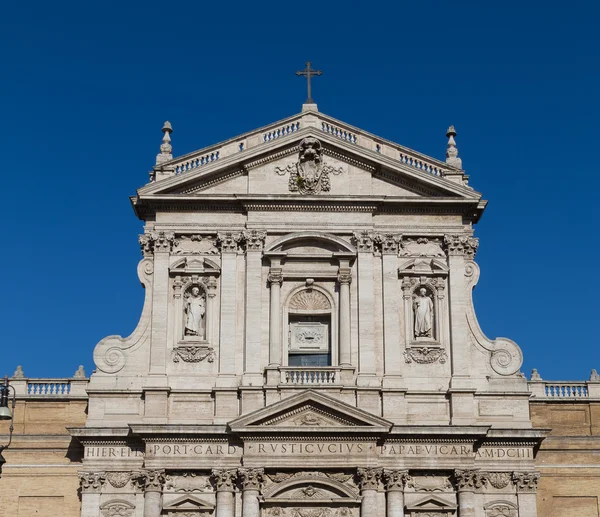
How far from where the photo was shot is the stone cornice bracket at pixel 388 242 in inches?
1272

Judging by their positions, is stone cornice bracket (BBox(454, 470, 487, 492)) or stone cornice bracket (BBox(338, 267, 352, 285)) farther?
stone cornice bracket (BBox(338, 267, 352, 285))

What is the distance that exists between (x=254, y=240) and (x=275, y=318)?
7.93ft

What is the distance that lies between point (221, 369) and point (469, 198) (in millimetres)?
8757

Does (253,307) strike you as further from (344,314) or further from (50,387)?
(50,387)

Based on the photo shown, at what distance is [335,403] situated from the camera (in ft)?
97.8

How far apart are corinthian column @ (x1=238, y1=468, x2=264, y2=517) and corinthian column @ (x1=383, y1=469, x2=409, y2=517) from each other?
341cm

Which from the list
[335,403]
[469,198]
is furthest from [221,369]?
[469,198]

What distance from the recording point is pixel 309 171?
33000 millimetres

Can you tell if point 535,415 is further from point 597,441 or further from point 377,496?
point 377,496

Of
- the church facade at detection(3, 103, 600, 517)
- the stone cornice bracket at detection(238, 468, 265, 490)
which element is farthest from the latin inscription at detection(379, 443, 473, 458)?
the stone cornice bracket at detection(238, 468, 265, 490)

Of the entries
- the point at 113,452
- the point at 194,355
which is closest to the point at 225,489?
the point at 113,452

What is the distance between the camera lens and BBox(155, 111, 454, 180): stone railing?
33.1 m

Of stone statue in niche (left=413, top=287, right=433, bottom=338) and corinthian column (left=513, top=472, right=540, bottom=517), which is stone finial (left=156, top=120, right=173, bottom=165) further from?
corinthian column (left=513, top=472, right=540, bottom=517)

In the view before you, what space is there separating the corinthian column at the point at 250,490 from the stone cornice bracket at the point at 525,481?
6974 mm
